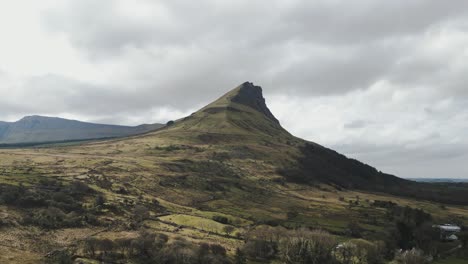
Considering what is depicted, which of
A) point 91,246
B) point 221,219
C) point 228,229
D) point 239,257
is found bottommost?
point 239,257

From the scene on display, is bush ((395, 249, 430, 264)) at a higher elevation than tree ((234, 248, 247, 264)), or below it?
higher

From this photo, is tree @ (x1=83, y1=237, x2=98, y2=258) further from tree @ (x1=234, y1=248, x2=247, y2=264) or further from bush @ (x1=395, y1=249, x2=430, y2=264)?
bush @ (x1=395, y1=249, x2=430, y2=264)

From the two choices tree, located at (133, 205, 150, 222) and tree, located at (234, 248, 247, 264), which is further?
tree, located at (133, 205, 150, 222)

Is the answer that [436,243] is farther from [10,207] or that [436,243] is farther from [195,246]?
[10,207]

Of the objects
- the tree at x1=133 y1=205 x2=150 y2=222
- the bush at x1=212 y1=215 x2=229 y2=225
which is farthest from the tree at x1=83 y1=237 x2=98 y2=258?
the bush at x1=212 y1=215 x2=229 y2=225

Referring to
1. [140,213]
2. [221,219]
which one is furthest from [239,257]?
[140,213]

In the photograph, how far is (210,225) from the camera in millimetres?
176625

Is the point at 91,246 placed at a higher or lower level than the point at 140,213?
lower

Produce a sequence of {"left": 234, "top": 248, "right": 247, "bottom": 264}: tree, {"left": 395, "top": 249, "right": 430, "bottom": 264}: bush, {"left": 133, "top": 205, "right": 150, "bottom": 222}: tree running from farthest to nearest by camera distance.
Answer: {"left": 133, "top": 205, "right": 150, "bottom": 222}: tree
{"left": 395, "top": 249, "right": 430, "bottom": 264}: bush
{"left": 234, "top": 248, "right": 247, "bottom": 264}: tree

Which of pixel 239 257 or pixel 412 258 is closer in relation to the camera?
pixel 412 258

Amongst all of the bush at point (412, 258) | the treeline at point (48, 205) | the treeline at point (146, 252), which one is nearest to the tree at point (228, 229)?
the treeline at point (146, 252)

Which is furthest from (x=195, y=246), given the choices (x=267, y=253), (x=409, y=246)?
(x=409, y=246)

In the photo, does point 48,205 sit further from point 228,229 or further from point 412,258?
point 412,258

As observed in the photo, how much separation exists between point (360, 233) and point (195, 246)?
289 ft
